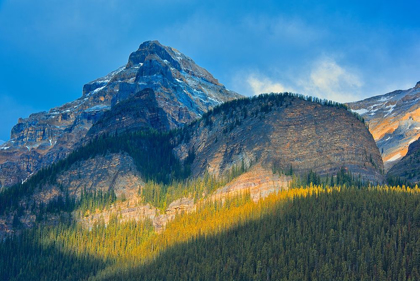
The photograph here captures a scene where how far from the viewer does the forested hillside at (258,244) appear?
133 m

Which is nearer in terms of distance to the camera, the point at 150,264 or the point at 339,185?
the point at 150,264

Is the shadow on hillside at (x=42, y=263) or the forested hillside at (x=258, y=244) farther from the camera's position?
the shadow on hillside at (x=42, y=263)

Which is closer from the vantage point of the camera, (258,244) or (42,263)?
(258,244)

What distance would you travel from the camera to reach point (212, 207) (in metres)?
190

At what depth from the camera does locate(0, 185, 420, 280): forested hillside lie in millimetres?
132625

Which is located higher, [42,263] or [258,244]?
[258,244]

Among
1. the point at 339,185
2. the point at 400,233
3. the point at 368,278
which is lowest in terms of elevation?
the point at 368,278

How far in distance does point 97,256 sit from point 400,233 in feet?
→ 309

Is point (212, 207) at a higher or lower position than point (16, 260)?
higher

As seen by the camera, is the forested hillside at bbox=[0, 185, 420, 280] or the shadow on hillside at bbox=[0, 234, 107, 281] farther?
the shadow on hillside at bbox=[0, 234, 107, 281]

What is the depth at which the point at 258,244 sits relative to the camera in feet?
493

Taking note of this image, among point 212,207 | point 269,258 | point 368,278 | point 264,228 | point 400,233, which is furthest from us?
point 212,207

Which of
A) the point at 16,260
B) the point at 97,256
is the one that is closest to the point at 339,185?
the point at 97,256

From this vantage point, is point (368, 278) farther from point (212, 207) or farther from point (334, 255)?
point (212, 207)
